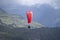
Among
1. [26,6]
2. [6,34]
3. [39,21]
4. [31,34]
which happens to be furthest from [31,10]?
[6,34]

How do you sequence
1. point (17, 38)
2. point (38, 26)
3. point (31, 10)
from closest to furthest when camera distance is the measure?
point (31, 10)
point (38, 26)
point (17, 38)

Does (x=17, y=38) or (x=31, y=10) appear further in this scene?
(x=17, y=38)

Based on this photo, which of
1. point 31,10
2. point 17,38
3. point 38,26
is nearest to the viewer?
point 31,10

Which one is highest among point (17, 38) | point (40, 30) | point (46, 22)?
point (46, 22)

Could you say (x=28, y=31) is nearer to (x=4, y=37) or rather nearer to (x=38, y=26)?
(x=38, y=26)

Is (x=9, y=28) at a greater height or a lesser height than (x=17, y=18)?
lesser

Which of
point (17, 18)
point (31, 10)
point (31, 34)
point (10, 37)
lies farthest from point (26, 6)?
point (10, 37)

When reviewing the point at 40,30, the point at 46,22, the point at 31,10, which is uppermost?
the point at 31,10

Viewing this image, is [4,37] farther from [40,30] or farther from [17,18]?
[40,30]

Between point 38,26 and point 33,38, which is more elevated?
point 38,26
